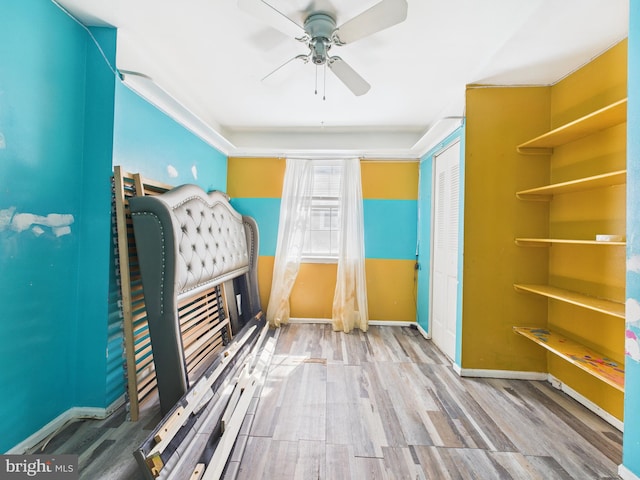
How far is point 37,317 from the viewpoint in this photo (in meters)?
1.46

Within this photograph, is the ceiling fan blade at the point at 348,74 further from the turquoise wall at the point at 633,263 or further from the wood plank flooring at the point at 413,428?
the wood plank flooring at the point at 413,428

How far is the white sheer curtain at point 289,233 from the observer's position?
11.1 ft

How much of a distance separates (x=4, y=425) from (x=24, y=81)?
1.70 meters

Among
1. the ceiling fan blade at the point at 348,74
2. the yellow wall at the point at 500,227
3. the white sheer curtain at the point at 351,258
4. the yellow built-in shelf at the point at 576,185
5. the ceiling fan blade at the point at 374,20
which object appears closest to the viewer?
the ceiling fan blade at the point at 374,20

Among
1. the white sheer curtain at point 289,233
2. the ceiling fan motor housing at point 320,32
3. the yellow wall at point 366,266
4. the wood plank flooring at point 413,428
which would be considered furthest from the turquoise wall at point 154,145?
the wood plank flooring at point 413,428

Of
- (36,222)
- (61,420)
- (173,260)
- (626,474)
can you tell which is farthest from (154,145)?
(626,474)

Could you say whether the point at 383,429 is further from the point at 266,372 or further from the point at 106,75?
the point at 106,75

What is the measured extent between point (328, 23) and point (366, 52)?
50 cm

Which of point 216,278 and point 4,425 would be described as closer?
point 4,425

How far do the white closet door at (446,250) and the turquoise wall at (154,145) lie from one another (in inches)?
99.6

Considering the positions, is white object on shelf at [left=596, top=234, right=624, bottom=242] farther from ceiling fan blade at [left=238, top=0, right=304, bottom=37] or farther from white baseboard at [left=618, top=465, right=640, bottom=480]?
ceiling fan blade at [left=238, top=0, right=304, bottom=37]

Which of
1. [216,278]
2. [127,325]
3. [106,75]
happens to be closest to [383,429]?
[216,278]

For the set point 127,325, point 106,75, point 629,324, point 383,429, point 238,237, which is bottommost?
point 383,429

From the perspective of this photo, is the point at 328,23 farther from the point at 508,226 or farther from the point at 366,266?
the point at 366,266
